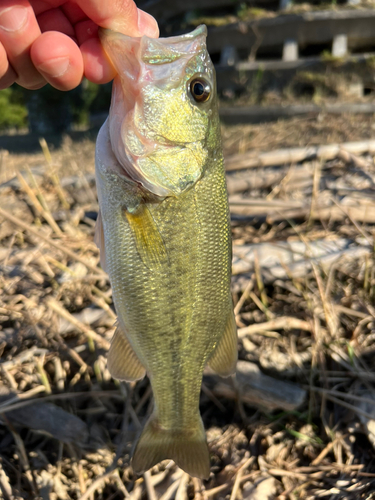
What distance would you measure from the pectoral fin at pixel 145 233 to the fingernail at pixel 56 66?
0.63 m

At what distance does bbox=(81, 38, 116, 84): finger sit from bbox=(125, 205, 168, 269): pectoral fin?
582 millimetres

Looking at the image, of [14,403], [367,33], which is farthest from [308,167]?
[367,33]

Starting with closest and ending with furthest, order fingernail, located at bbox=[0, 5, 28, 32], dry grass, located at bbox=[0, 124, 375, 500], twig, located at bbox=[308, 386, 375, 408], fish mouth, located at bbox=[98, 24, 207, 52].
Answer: fish mouth, located at bbox=[98, 24, 207, 52] < fingernail, located at bbox=[0, 5, 28, 32] < dry grass, located at bbox=[0, 124, 375, 500] < twig, located at bbox=[308, 386, 375, 408]

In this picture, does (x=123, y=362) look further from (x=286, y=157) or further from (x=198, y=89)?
(x=286, y=157)

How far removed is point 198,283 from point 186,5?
12.9 metres

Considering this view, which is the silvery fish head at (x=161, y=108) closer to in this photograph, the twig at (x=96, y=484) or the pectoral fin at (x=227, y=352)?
the pectoral fin at (x=227, y=352)

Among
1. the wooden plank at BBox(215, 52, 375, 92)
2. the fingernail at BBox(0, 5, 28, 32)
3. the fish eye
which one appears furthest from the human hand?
the wooden plank at BBox(215, 52, 375, 92)

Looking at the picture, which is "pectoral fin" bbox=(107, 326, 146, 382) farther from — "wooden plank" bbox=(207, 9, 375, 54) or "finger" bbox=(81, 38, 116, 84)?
"wooden plank" bbox=(207, 9, 375, 54)

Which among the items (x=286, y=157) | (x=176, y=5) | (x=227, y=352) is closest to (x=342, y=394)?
(x=227, y=352)

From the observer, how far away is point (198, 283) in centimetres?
148

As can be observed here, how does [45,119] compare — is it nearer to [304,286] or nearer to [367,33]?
[367,33]

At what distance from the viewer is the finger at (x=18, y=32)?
1.43 metres

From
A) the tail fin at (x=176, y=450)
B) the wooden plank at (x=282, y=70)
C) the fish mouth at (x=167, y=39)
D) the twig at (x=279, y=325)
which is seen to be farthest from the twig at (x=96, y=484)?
the wooden plank at (x=282, y=70)

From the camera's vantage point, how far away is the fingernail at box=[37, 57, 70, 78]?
150cm
